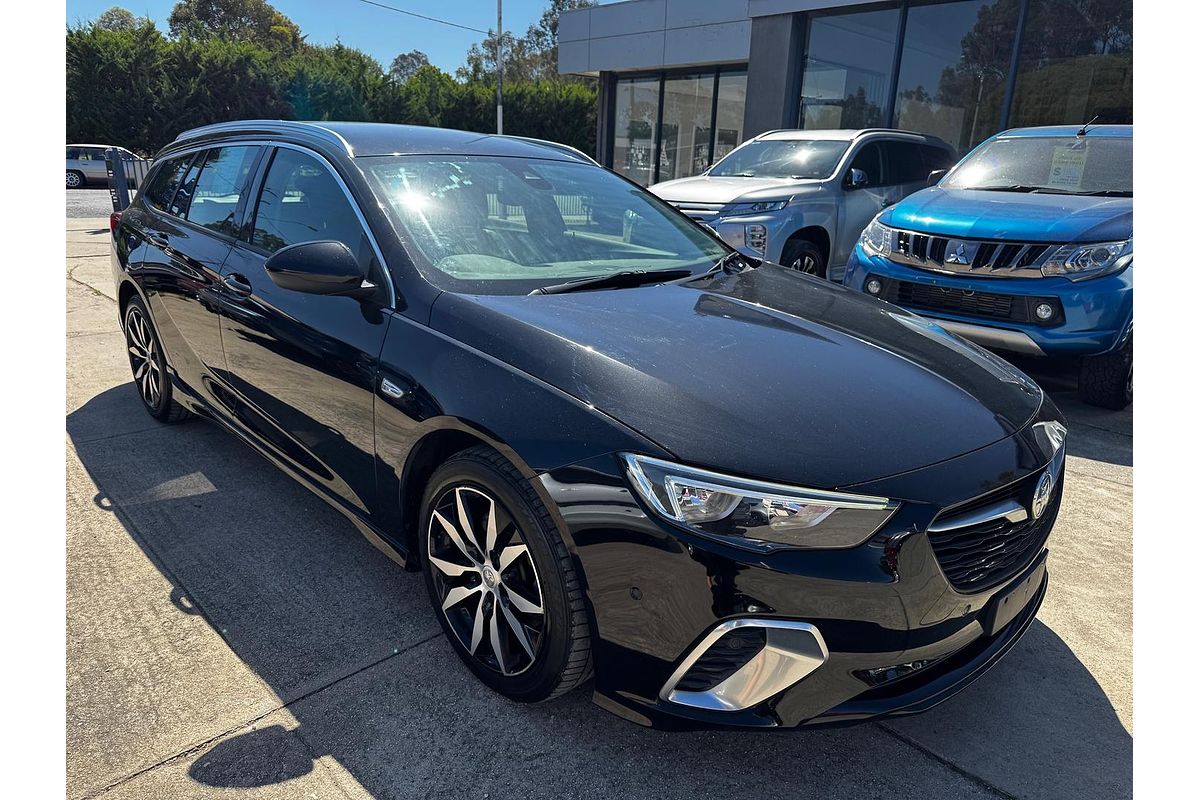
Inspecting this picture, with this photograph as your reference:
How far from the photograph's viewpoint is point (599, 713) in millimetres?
2301

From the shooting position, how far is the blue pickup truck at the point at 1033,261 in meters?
4.72

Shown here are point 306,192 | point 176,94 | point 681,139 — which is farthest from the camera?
point 176,94

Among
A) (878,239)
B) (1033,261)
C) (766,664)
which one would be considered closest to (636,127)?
(878,239)

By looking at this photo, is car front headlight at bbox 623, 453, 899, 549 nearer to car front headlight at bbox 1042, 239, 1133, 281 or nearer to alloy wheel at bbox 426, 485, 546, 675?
alloy wheel at bbox 426, 485, 546, 675

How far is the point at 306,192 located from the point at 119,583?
1.64 m

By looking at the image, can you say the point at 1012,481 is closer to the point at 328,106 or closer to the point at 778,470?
the point at 778,470

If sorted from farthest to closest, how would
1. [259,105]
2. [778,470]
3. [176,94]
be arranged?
[259,105]
[176,94]
[778,470]

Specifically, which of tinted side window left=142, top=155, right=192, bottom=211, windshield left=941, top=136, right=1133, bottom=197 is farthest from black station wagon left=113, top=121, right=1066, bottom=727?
windshield left=941, top=136, right=1133, bottom=197

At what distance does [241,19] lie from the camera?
64.2 metres

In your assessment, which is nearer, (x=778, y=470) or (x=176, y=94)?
(x=778, y=470)

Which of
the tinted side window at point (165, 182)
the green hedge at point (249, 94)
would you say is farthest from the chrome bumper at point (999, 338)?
the green hedge at point (249, 94)

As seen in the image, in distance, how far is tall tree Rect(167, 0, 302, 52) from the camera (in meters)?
62.2

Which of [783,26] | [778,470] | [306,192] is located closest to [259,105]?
[783,26]

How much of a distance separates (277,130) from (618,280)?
183 cm
